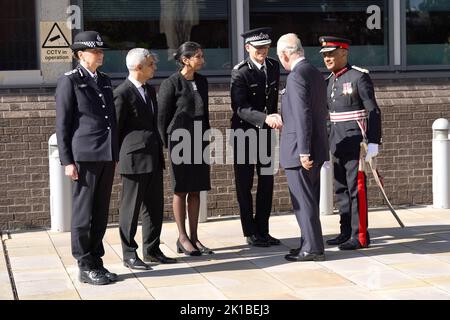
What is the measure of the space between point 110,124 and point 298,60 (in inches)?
67.6

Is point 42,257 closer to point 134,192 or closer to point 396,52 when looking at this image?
point 134,192

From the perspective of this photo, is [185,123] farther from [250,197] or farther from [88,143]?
[88,143]

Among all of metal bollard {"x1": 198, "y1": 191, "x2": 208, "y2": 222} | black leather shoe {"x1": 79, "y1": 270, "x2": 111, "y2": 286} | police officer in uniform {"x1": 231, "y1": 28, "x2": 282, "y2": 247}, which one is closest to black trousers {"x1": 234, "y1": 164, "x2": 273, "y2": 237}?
police officer in uniform {"x1": 231, "y1": 28, "x2": 282, "y2": 247}

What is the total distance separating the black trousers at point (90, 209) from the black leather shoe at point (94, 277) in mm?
47

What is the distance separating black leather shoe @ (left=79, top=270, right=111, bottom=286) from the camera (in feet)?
22.2

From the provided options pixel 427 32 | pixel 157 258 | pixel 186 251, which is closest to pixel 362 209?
pixel 186 251

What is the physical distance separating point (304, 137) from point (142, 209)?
5.06 feet

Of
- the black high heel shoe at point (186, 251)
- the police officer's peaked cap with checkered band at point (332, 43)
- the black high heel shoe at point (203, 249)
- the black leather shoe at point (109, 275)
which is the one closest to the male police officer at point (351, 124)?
the police officer's peaked cap with checkered band at point (332, 43)

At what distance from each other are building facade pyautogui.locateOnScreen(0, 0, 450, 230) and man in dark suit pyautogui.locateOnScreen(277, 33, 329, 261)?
8.32 ft

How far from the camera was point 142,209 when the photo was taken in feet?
24.9

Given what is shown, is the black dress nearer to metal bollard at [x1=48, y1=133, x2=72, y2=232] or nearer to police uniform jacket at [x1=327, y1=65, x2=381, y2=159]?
police uniform jacket at [x1=327, y1=65, x2=381, y2=159]

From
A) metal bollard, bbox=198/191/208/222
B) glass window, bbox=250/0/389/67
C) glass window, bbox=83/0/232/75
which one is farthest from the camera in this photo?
glass window, bbox=250/0/389/67
